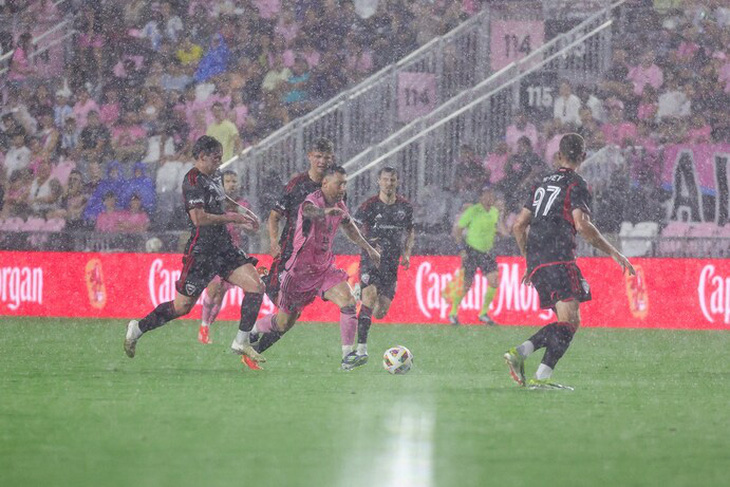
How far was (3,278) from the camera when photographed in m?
22.2

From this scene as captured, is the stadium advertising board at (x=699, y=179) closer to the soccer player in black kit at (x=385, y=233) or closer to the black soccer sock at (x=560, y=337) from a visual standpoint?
the soccer player in black kit at (x=385, y=233)

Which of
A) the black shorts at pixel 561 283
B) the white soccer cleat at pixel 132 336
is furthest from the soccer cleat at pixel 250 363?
the black shorts at pixel 561 283

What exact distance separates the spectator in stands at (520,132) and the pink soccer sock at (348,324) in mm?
10141

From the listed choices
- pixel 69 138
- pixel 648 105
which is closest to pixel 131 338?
pixel 69 138

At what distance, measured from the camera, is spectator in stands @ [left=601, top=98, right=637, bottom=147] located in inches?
882

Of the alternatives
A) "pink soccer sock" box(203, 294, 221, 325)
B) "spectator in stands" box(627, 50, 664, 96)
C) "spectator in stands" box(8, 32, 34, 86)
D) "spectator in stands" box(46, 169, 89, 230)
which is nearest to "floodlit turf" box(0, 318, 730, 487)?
"pink soccer sock" box(203, 294, 221, 325)

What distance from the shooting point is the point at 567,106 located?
74.1ft

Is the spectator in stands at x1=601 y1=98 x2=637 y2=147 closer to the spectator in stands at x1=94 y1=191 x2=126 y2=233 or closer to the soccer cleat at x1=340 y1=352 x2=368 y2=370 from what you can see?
the spectator in stands at x1=94 y1=191 x2=126 y2=233

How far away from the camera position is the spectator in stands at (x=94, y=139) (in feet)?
78.1

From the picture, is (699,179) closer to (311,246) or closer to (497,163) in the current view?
(497,163)

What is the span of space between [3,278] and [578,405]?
Answer: 46.9 ft

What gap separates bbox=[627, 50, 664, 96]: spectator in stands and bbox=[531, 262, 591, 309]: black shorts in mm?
12778

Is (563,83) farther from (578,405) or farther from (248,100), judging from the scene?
(578,405)

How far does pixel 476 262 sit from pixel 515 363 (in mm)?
10245
